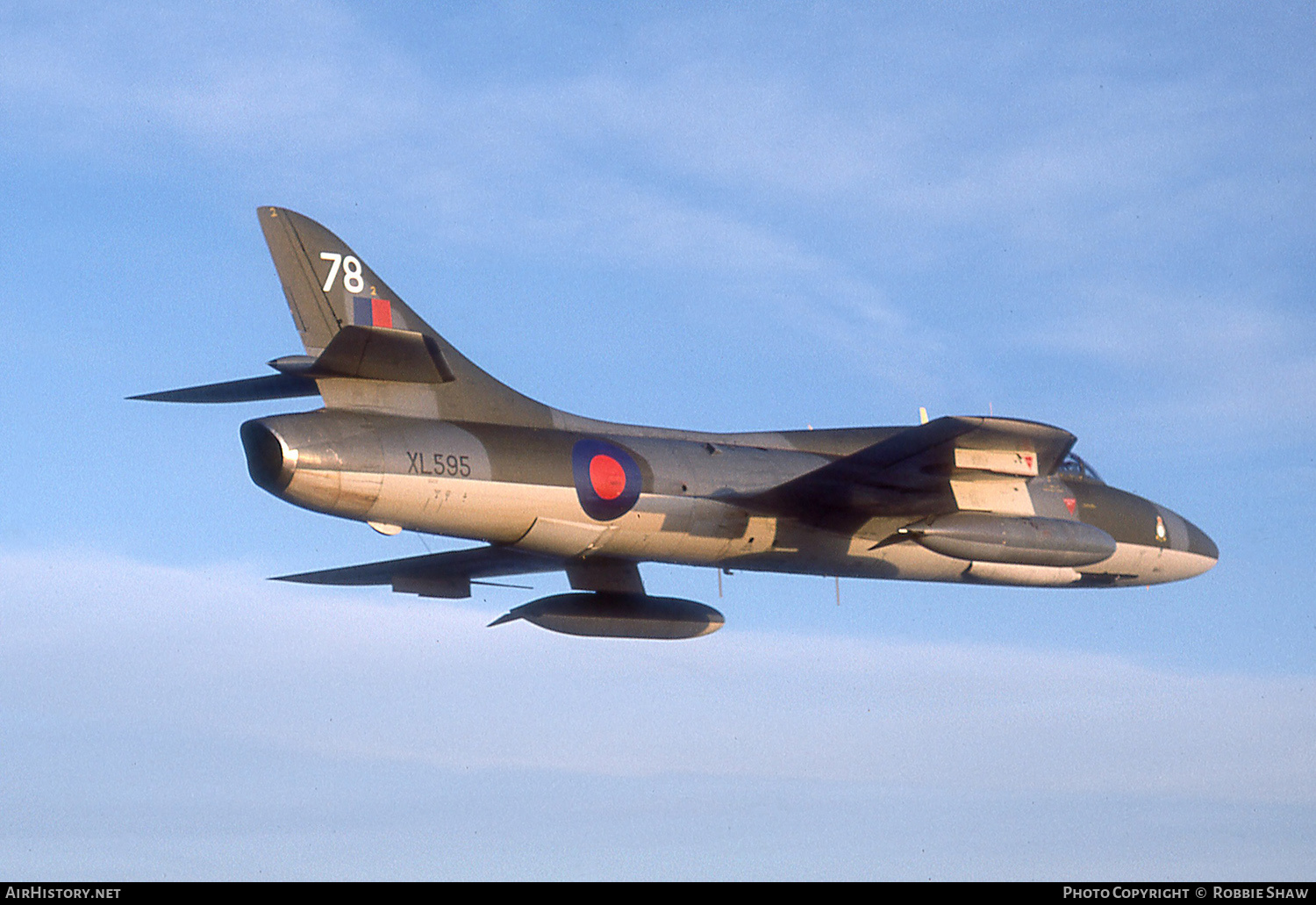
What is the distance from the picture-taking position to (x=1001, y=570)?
21.9 metres

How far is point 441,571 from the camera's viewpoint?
22.7 metres

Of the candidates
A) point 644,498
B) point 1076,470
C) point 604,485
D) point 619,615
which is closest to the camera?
point 604,485

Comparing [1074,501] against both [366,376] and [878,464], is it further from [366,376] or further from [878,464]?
[366,376]

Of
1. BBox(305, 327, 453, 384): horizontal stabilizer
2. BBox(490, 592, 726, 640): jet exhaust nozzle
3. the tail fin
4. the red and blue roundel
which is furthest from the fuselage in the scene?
BBox(490, 592, 726, 640): jet exhaust nozzle

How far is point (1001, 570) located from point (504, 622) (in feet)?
24.8

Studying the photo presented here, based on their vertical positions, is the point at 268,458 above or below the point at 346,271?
below

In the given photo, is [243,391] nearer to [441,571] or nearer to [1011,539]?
[441,571]

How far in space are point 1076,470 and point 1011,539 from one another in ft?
15.5

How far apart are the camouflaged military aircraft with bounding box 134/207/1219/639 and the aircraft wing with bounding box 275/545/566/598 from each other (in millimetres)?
33

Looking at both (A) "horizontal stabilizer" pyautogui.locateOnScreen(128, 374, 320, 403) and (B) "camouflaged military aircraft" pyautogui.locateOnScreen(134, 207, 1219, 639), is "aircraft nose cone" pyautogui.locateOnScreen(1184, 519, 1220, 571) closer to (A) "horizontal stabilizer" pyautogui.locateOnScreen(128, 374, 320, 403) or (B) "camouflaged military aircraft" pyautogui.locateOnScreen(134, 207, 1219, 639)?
(B) "camouflaged military aircraft" pyautogui.locateOnScreen(134, 207, 1219, 639)

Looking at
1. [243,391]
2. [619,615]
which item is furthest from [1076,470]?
[243,391]
